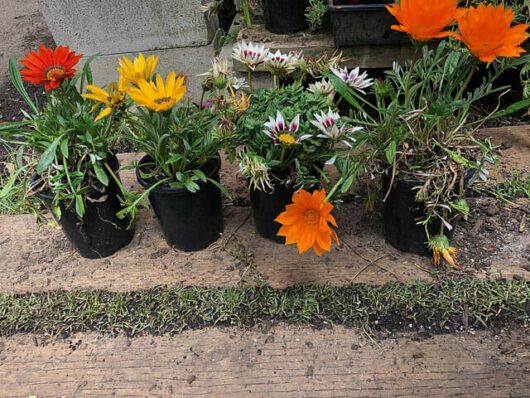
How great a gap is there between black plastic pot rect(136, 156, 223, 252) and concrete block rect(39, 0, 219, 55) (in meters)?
1.08

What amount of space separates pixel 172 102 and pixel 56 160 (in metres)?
0.52

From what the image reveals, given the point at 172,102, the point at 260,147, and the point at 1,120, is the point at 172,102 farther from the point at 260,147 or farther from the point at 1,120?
the point at 1,120

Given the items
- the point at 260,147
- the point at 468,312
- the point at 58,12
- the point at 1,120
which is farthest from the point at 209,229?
the point at 1,120

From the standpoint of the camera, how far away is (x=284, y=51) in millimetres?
2137

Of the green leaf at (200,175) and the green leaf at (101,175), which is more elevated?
the green leaf at (101,175)

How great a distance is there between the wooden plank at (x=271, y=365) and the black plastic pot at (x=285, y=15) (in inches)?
59.4

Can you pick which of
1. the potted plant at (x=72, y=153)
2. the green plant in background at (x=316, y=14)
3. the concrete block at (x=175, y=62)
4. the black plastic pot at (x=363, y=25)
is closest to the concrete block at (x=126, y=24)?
the concrete block at (x=175, y=62)

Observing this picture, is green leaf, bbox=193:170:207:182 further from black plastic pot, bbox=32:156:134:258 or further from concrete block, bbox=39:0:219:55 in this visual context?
concrete block, bbox=39:0:219:55

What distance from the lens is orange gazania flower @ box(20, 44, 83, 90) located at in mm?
1309

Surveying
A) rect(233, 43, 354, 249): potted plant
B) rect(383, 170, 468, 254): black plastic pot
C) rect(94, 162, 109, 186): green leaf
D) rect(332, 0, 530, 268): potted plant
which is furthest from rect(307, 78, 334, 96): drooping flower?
rect(94, 162, 109, 186): green leaf

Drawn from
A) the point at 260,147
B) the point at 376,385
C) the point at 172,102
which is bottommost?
the point at 376,385

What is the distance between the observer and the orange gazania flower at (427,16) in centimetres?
107

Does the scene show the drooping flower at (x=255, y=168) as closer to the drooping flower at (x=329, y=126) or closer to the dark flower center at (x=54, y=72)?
the drooping flower at (x=329, y=126)

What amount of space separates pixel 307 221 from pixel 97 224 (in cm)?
73
